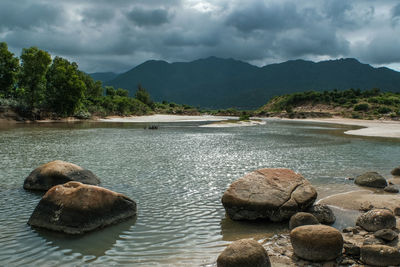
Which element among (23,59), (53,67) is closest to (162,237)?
(23,59)

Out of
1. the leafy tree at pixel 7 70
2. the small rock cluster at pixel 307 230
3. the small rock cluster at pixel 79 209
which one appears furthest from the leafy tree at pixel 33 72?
the small rock cluster at pixel 307 230

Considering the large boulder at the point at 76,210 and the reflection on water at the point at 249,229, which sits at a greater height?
the large boulder at the point at 76,210

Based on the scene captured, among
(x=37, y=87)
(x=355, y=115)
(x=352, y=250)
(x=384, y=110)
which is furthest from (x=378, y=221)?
(x=355, y=115)

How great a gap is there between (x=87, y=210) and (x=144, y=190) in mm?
5417

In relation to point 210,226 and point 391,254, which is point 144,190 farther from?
point 391,254

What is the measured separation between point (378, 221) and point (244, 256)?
5.56 m

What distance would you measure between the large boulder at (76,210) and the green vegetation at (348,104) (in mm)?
106919

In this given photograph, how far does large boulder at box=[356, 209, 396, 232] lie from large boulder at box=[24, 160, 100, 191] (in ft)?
40.5

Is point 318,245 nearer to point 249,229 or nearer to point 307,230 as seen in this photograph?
point 307,230

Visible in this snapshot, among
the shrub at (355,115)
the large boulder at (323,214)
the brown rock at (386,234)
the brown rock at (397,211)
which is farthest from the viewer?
the shrub at (355,115)

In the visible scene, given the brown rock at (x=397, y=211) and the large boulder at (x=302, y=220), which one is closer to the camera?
the large boulder at (x=302, y=220)

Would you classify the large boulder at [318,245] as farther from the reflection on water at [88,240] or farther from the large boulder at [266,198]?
the reflection on water at [88,240]

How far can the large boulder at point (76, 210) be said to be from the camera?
9.98 metres

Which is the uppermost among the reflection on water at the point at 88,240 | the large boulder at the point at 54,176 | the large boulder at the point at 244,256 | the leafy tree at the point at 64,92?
the leafy tree at the point at 64,92
